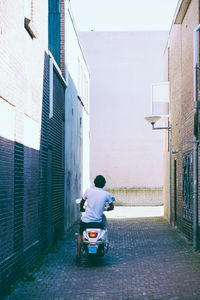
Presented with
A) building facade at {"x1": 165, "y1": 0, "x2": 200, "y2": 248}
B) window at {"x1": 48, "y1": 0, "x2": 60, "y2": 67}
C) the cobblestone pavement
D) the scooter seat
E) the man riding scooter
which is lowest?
the cobblestone pavement

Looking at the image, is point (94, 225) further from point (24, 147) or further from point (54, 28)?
point (54, 28)

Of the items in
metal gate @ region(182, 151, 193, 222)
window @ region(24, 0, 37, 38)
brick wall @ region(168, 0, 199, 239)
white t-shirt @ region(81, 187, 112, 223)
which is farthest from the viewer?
brick wall @ region(168, 0, 199, 239)

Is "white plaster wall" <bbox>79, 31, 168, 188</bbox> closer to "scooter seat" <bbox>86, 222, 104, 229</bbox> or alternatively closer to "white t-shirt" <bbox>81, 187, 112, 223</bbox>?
"white t-shirt" <bbox>81, 187, 112, 223</bbox>

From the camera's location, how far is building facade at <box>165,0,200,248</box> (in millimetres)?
12242

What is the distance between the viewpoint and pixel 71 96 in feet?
57.9

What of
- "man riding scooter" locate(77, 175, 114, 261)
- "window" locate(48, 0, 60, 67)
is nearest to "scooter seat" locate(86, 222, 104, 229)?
"man riding scooter" locate(77, 175, 114, 261)

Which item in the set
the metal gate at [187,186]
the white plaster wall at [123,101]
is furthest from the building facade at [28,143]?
the white plaster wall at [123,101]

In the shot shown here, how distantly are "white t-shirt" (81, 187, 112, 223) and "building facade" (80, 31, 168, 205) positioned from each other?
23416 millimetres

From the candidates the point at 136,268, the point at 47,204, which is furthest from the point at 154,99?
the point at 136,268

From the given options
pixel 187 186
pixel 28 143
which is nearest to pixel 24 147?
pixel 28 143

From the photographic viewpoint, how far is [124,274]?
8.91 meters

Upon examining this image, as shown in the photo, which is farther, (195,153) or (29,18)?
(195,153)

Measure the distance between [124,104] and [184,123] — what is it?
62.9ft

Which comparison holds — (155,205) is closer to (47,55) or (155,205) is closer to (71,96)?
(71,96)
